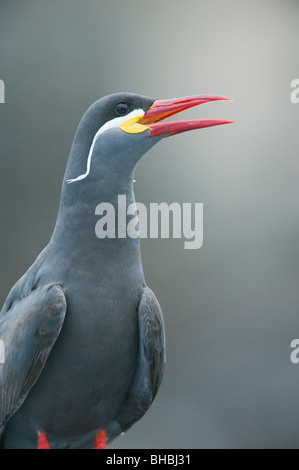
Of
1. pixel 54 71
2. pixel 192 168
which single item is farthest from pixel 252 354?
pixel 54 71

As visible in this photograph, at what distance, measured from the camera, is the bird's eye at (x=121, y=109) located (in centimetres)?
111

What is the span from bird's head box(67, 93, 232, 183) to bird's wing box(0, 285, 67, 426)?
0.79 ft

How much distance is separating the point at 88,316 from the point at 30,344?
A: 0.38 feet

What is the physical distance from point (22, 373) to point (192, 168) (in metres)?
1.00

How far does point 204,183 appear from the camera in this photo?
1850mm

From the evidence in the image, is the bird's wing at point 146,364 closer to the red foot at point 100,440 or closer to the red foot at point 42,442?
the red foot at point 100,440

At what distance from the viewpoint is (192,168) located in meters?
1.84

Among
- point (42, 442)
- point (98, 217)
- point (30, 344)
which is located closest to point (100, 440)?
point (42, 442)

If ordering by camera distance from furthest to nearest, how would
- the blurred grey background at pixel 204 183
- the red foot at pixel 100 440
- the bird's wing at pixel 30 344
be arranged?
the blurred grey background at pixel 204 183, the red foot at pixel 100 440, the bird's wing at pixel 30 344

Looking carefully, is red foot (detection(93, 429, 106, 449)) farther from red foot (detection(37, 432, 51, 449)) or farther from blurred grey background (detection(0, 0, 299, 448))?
blurred grey background (detection(0, 0, 299, 448))

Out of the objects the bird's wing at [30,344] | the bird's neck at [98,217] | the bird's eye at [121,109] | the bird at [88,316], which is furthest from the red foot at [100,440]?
the bird's eye at [121,109]

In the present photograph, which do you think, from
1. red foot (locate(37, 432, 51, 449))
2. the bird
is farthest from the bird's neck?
red foot (locate(37, 432, 51, 449))

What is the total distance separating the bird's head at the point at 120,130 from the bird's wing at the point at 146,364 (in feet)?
0.87

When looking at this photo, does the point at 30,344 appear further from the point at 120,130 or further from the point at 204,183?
the point at 204,183
